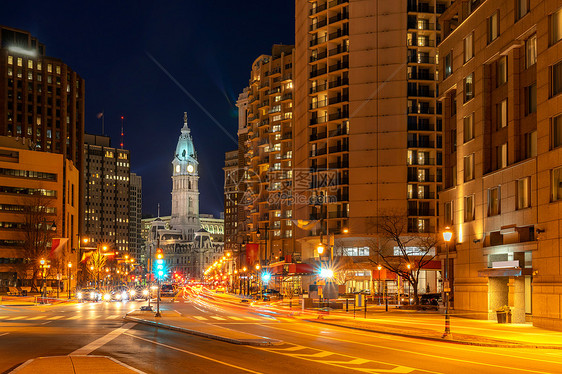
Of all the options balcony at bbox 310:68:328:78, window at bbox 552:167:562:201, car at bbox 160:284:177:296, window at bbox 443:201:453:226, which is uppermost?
balcony at bbox 310:68:328:78

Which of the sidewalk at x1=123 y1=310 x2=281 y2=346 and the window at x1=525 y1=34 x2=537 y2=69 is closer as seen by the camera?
the sidewalk at x1=123 y1=310 x2=281 y2=346

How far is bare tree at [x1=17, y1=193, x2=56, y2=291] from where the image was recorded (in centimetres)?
11531

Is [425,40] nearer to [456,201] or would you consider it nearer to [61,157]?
[456,201]

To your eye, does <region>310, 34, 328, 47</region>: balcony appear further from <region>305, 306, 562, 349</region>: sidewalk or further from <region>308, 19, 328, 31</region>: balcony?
<region>305, 306, 562, 349</region>: sidewalk

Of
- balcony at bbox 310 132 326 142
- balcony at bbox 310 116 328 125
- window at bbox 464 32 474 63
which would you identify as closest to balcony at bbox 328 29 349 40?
balcony at bbox 310 116 328 125

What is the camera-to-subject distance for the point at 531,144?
42344mm

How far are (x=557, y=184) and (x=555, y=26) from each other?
29.9 feet

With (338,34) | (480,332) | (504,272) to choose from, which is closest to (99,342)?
A: (480,332)

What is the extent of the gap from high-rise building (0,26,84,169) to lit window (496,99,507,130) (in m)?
146

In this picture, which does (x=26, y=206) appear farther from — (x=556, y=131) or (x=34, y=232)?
(x=556, y=131)

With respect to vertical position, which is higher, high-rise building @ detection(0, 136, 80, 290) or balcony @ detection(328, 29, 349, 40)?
balcony @ detection(328, 29, 349, 40)

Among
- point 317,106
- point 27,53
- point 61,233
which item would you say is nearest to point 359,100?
point 317,106

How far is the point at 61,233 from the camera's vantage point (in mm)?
137625

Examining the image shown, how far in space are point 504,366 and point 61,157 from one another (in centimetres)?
12942
